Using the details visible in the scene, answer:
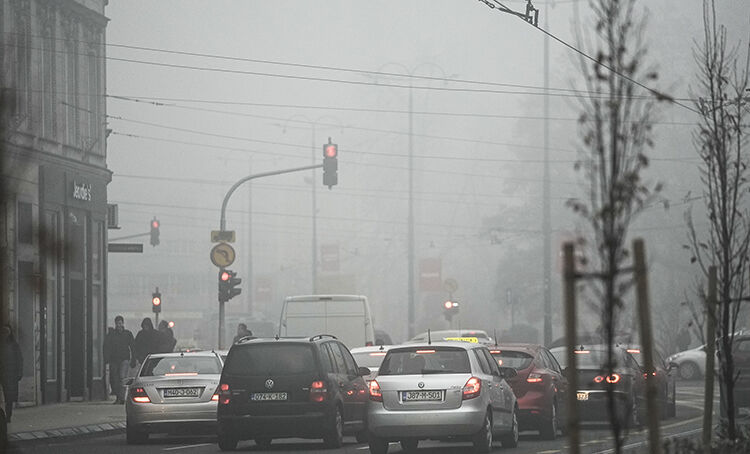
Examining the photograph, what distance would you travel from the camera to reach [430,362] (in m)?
20.7

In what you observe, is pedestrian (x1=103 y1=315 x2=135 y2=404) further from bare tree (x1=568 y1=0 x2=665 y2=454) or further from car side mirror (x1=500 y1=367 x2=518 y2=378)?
bare tree (x1=568 y1=0 x2=665 y2=454)

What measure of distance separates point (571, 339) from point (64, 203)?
30.9 metres

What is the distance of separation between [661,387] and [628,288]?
2010 centimetres

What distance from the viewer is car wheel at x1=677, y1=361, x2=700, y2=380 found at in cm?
5069

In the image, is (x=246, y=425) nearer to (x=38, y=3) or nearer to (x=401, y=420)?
(x=401, y=420)

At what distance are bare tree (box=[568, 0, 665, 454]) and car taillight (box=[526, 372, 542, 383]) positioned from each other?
49.9 feet

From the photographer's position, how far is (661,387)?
2783cm

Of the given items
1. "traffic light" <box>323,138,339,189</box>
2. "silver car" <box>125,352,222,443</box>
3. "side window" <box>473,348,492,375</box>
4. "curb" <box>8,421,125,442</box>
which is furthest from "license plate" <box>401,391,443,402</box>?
"traffic light" <box>323,138,339,189</box>

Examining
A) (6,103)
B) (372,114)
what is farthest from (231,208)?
(6,103)

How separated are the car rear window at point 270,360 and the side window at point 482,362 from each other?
2.25m

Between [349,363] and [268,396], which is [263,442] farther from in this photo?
[268,396]

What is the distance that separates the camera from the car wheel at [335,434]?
864 inches

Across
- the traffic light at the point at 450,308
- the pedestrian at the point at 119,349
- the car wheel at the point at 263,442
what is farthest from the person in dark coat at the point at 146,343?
the traffic light at the point at 450,308

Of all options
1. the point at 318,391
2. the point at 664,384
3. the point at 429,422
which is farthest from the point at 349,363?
the point at 664,384
